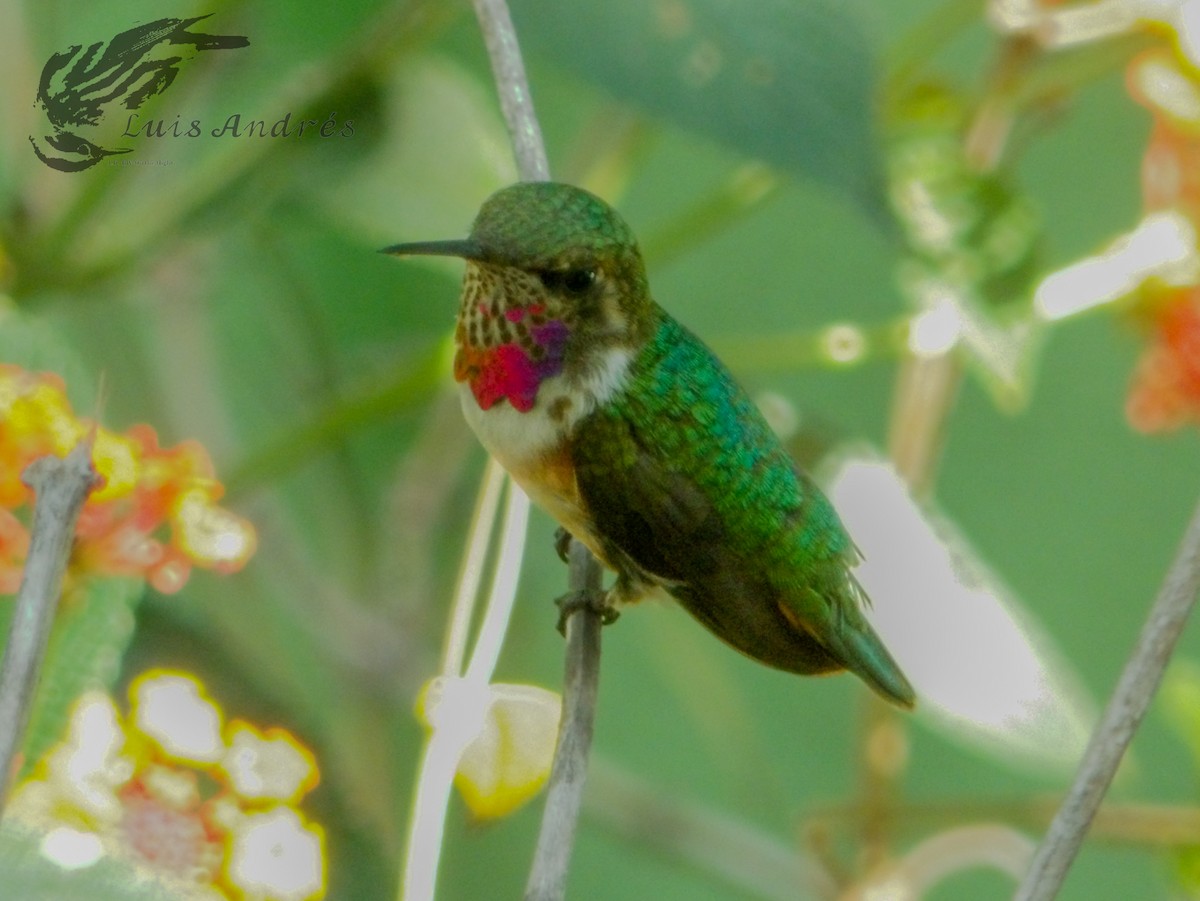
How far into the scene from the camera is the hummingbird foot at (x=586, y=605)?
0.92 meters

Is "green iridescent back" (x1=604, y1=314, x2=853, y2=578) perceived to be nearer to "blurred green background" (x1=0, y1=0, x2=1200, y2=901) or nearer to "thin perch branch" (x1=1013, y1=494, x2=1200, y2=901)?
"blurred green background" (x1=0, y1=0, x2=1200, y2=901)

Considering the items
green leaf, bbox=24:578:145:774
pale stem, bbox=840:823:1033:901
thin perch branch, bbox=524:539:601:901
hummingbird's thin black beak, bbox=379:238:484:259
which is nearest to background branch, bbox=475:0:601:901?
thin perch branch, bbox=524:539:601:901

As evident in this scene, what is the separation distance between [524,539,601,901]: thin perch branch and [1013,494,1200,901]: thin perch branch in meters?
0.20

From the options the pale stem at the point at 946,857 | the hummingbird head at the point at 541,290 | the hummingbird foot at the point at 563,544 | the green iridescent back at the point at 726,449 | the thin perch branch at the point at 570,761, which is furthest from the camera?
the pale stem at the point at 946,857

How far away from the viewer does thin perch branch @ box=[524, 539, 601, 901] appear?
60cm

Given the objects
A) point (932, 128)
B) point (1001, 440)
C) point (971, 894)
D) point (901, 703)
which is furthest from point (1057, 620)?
point (901, 703)

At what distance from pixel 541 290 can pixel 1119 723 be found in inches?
15.8

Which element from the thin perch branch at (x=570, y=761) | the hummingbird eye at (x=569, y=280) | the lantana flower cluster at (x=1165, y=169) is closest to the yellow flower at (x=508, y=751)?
the thin perch branch at (x=570, y=761)

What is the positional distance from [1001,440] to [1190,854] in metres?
1.54

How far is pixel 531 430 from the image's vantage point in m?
0.90

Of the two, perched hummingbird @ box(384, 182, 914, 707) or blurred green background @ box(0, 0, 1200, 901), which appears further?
blurred green background @ box(0, 0, 1200, 901)

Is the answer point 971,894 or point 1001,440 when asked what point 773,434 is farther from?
point 971,894

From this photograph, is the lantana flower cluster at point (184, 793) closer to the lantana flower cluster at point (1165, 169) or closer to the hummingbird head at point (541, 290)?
the hummingbird head at point (541, 290)

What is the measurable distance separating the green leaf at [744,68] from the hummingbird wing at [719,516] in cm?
14
